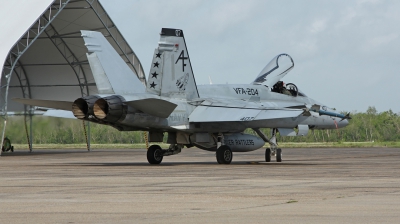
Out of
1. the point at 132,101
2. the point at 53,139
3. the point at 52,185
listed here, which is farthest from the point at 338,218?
the point at 53,139

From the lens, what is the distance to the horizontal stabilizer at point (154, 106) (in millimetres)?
20552

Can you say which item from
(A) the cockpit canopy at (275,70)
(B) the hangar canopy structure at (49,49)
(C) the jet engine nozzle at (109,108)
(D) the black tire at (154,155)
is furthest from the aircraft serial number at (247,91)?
(B) the hangar canopy structure at (49,49)

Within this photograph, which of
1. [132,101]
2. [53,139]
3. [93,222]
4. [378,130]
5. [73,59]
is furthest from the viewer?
[378,130]

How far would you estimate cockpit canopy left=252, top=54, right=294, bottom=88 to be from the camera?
26422 mm

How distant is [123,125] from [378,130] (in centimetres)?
5408

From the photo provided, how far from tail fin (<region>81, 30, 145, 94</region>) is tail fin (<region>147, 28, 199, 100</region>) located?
61 cm

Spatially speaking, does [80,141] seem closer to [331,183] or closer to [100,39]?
[100,39]

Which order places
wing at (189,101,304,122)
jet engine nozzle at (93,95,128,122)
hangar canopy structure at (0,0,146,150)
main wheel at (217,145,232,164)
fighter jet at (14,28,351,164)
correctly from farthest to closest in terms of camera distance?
1. hangar canopy structure at (0,0,146,150)
2. main wheel at (217,145,232,164)
3. wing at (189,101,304,122)
4. fighter jet at (14,28,351,164)
5. jet engine nozzle at (93,95,128,122)

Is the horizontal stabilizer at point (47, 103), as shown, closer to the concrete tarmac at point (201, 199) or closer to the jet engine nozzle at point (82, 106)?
the jet engine nozzle at point (82, 106)

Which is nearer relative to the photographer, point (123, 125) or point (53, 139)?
point (123, 125)

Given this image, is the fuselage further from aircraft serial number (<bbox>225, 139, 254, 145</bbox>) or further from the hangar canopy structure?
the hangar canopy structure

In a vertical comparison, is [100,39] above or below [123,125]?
above

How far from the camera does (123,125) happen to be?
860 inches

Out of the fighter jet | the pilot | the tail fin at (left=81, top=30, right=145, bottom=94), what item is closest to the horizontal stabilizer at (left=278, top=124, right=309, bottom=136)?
the fighter jet
